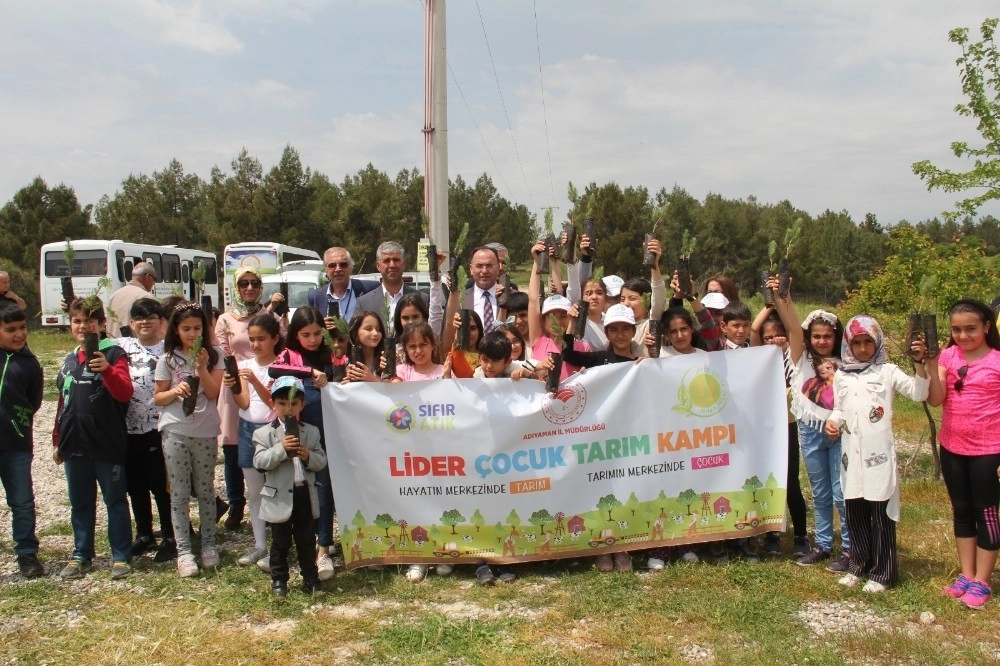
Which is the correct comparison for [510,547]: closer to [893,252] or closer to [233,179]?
[893,252]

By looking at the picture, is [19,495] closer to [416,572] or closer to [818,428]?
[416,572]

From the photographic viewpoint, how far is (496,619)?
→ 4.24m

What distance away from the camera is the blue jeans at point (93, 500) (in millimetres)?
5062

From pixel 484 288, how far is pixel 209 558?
9.54 ft

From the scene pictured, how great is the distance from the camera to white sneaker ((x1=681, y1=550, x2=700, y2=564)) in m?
5.02

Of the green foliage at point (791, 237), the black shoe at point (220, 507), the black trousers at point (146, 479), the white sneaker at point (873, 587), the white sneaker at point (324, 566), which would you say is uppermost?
the green foliage at point (791, 237)

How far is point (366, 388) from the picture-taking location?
4.97m

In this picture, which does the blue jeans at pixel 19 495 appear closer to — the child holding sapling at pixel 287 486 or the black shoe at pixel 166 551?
the black shoe at pixel 166 551

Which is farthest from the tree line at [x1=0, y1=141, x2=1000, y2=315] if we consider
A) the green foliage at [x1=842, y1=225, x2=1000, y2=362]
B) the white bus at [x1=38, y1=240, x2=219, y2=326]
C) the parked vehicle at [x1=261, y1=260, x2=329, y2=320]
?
the green foliage at [x1=842, y1=225, x2=1000, y2=362]

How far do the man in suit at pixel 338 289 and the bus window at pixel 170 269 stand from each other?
23772mm

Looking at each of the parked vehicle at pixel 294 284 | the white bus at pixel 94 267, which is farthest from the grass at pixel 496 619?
the white bus at pixel 94 267

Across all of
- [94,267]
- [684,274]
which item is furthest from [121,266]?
[684,274]

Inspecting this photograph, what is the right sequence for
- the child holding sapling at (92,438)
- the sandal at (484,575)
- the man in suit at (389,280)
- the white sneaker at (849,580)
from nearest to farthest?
the white sneaker at (849,580) < the sandal at (484,575) < the child holding sapling at (92,438) < the man in suit at (389,280)

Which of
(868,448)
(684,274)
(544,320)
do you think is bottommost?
(868,448)
